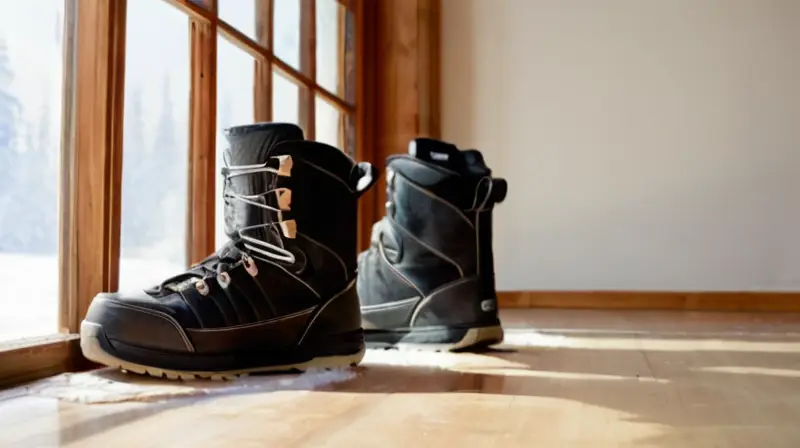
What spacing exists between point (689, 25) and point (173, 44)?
5.86 feet

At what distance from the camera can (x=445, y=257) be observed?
4.36ft

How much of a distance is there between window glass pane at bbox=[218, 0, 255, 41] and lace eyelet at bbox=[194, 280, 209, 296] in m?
0.69

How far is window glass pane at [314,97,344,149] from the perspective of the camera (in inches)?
82.9

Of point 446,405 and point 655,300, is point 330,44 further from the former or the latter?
point 446,405

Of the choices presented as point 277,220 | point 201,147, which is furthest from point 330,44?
point 277,220

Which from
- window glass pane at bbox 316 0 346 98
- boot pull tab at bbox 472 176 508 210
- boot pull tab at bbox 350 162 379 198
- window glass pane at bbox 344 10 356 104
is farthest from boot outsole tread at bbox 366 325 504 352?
window glass pane at bbox 344 10 356 104

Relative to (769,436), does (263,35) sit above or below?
above

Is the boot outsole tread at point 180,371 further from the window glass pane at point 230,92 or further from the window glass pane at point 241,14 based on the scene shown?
the window glass pane at point 241,14

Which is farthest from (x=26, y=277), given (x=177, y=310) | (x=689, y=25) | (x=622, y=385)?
(x=689, y=25)

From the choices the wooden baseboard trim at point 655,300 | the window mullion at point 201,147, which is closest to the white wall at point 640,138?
the wooden baseboard trim at point 655,300

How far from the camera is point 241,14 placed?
63.3 inches

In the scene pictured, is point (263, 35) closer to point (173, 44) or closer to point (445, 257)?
point (173, 44)

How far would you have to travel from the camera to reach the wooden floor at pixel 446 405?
678 mm

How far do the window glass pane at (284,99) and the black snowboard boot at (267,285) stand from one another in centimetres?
74
